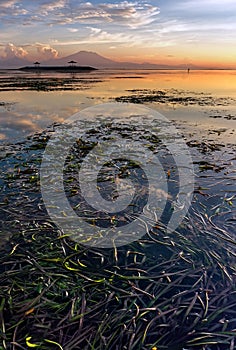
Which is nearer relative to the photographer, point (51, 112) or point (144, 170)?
point (144, 170)

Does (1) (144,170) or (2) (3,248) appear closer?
(2) (3,248)

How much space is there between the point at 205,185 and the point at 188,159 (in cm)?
226

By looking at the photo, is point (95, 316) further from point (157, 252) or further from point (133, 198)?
point (133, 198)

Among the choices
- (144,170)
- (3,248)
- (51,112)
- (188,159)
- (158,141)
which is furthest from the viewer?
(51,112)

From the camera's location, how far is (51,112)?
1831 cm

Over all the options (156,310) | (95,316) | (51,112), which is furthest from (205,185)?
(51,112)

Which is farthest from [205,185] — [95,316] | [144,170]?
[95,316]

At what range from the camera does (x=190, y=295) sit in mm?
3822

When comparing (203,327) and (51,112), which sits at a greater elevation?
(51,112)

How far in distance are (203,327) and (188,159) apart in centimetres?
665

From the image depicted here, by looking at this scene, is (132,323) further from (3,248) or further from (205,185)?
(205,185)

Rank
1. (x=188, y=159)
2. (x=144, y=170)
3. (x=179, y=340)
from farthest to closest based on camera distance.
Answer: (x=188, y=159) → (x=144, y=170) → (x=179, y=340)

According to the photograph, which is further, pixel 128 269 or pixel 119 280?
pixel 128 269

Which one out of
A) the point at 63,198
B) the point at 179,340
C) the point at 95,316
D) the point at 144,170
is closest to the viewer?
the point at 179,340
